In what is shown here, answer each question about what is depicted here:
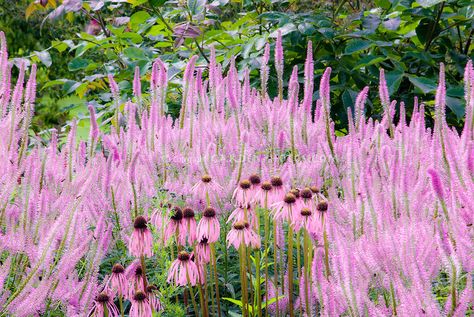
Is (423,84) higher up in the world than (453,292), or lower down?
higher up

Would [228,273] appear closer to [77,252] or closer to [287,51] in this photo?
[77,252]

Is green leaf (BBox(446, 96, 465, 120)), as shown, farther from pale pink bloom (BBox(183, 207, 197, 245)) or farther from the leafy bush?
pale pink bloom (BBox(183, 207, 197, 245))

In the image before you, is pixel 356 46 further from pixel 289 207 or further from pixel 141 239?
pixel 141 239

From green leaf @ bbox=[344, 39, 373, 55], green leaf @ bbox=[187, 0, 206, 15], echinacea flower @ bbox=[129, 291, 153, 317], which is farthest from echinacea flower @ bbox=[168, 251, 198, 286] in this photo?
green leaf @ bbox=[344, 39, 373, 55]

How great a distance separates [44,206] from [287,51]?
9.76 ft

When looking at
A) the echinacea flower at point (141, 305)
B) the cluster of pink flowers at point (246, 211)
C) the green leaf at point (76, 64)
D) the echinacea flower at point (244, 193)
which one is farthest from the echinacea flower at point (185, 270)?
the green leaf at point (76, 64)

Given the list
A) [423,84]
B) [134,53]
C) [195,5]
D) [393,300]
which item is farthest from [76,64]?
[393,300]

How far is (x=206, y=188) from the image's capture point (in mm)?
2123

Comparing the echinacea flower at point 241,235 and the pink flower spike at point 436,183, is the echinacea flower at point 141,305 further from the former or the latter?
the pink flower spike at point 436,183

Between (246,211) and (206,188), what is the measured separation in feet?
0.65

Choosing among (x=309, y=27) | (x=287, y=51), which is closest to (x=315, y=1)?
(x=287, y=51)

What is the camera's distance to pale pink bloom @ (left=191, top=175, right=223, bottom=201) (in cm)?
210

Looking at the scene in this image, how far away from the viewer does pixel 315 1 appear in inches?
267

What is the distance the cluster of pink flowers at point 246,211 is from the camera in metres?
1.46
